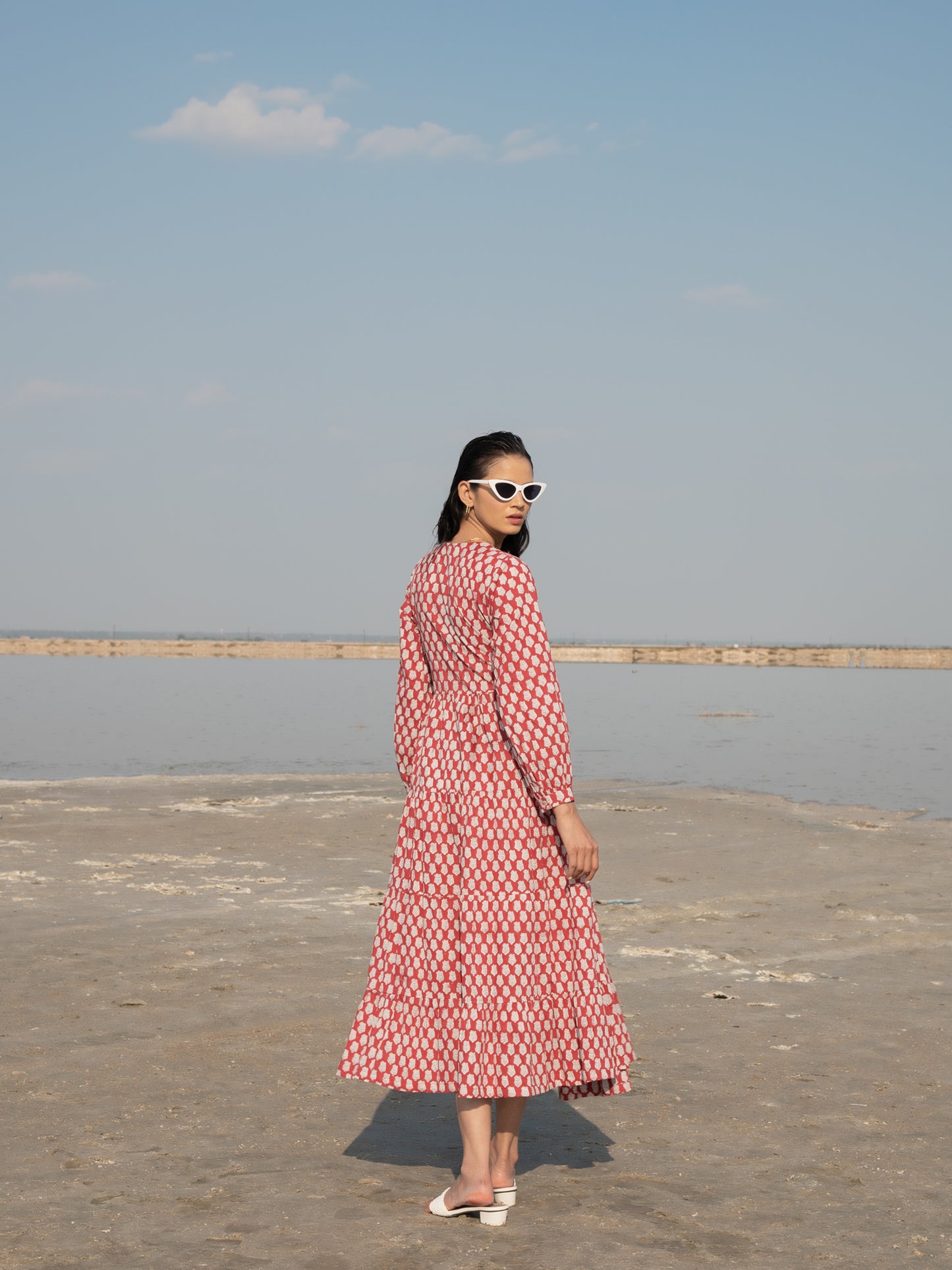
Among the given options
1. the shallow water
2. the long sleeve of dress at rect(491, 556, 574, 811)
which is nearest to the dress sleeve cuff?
the long sleeve of dress at rect(491, 556, 574, 811)

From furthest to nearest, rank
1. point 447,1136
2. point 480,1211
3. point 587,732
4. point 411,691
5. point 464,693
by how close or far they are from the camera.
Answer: point 587,732
point 447,1136
point 411,691
point 464,693
point 480,1211

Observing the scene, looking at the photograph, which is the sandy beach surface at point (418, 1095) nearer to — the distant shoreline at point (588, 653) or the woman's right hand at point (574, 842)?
the woman's right hand at point (574, 842)

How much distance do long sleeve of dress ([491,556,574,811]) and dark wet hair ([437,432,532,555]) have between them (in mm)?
323

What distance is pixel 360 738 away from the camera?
73.0 feet

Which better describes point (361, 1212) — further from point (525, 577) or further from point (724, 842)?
point (724, 842)

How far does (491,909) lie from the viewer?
141 inches

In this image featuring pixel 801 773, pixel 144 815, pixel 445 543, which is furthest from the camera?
pixel 801 773

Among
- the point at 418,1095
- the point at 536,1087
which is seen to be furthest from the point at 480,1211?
the point at 418,1095

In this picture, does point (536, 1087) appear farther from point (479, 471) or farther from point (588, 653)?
point (588, 653)

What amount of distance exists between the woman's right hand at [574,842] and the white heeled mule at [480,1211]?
3.03ft

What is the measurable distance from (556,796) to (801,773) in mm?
14545

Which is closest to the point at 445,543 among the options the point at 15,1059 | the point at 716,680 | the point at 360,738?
the point at 15,1059

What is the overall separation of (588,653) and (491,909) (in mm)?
94558

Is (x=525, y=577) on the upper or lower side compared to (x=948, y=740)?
upper
